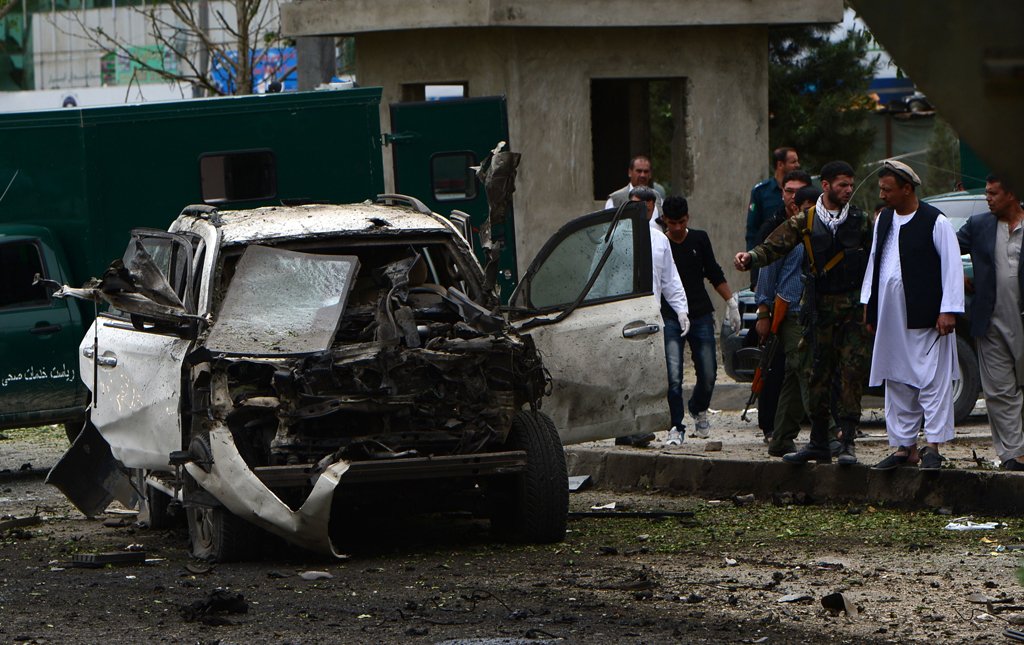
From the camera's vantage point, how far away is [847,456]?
9023 mm

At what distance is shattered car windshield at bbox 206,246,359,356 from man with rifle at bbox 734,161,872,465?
2.57m

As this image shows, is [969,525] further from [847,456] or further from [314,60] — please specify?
[314,60]

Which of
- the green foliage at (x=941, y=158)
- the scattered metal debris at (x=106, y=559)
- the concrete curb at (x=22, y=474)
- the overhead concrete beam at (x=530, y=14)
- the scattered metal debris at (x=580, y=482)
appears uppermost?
the overhead concrete beam at (x=530, y=14)

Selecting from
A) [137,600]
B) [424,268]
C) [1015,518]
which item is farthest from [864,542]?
[137,600]

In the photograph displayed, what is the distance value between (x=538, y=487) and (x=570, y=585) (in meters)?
1.09

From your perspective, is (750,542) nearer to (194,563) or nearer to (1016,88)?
(194,563)

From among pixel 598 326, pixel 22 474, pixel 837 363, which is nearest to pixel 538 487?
pixel 598 326

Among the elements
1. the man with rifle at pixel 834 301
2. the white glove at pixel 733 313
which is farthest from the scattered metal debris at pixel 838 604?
the white glove at pixel 733 313

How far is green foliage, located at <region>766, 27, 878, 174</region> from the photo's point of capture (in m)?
26.8

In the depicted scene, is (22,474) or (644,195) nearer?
(22,474)

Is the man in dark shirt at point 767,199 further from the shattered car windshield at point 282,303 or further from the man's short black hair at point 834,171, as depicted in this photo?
the shattered car windshield at point 282,303

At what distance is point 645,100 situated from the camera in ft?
70.9

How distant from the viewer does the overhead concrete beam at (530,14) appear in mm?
17000

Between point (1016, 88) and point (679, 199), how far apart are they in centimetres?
996
